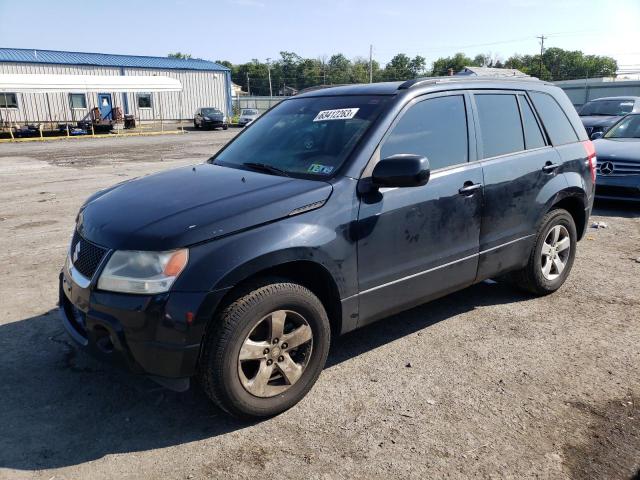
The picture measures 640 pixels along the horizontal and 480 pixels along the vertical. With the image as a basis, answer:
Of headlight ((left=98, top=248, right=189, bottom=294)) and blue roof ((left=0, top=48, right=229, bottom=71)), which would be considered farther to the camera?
blue roof ((left=0, top=48, right=229, bottom=71))

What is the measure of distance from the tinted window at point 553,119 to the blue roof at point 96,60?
39.7 metres

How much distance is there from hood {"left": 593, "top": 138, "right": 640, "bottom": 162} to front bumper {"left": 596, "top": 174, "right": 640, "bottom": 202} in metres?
0.30

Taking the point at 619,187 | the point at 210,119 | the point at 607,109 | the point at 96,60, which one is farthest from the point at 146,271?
the point at 96,60

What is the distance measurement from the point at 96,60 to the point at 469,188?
42919 millimetres

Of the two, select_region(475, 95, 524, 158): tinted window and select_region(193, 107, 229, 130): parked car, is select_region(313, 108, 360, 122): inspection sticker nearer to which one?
select_region(475, 95, 524, 158): tinted window

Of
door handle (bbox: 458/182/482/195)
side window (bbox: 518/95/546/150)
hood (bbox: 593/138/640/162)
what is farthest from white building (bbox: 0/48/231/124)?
door handle (bbox: 458/182/482/195)

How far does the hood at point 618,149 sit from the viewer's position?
328 inches

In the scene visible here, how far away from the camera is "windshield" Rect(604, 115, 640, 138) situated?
9.59 m

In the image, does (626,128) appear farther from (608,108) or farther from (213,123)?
(213,123)

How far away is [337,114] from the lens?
376 cm

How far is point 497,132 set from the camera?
4.20 metres

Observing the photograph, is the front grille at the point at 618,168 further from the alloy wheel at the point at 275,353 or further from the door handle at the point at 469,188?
the alloy wheel at the point at 275,353

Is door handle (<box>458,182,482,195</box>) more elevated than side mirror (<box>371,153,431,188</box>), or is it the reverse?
side mirror (<box>371,153,431,188</box>)

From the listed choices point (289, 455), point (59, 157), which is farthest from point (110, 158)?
point (289, 455)
